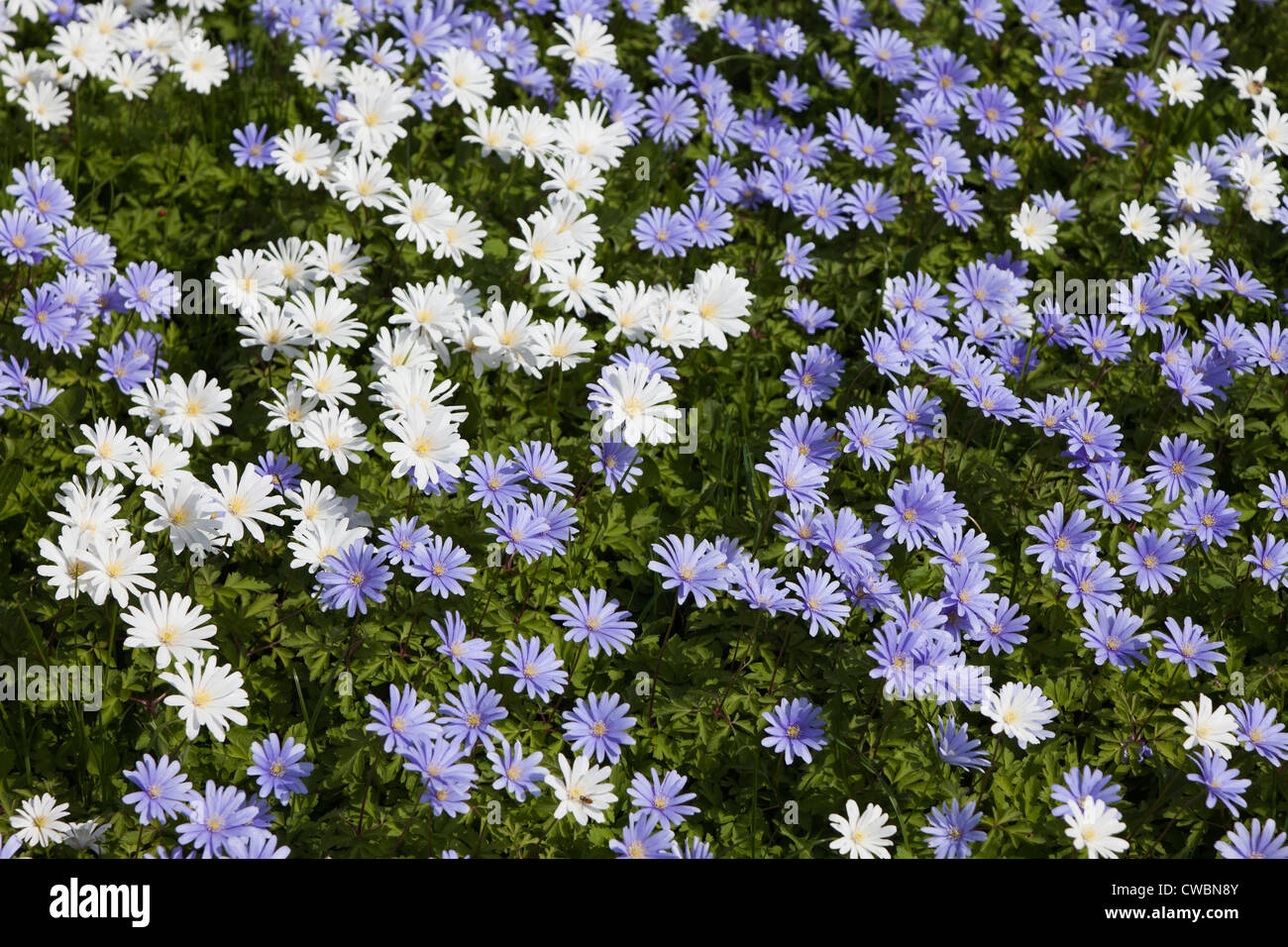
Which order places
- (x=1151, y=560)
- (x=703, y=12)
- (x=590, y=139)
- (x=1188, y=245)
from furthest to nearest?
(x=703, y=12)
(x=1188, y=245)
(x=590, y=139)
(x=1151, y=560)

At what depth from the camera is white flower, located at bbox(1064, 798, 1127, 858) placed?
426cm

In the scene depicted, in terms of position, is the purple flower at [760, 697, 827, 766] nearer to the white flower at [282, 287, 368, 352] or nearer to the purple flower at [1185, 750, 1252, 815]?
the purple flower at [1185, 750, 1252, 815]

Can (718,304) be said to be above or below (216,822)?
above

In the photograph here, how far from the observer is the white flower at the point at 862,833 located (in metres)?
4.33

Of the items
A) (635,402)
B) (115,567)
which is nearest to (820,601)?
(635,402)

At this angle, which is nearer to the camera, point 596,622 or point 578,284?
point 596,622

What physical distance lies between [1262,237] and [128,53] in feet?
19.4

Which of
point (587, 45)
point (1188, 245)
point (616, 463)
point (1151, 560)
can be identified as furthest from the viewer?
point (587, 45)

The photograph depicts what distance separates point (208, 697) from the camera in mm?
4297

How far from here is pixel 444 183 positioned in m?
6.42

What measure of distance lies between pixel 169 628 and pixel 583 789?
5.00ft

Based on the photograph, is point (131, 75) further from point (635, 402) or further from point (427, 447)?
point (635, 402)

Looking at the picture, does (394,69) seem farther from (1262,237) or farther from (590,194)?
(1262,237)
